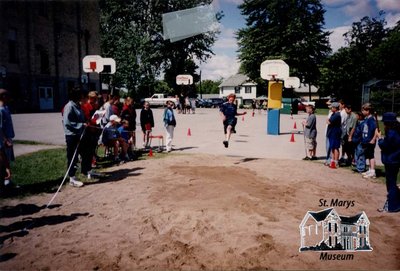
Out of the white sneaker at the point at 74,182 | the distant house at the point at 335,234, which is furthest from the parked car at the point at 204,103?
the distant house at the point at 335,234

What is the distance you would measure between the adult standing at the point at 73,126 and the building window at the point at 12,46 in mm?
26534

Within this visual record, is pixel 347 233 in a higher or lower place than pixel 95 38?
lower

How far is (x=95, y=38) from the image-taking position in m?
40.4

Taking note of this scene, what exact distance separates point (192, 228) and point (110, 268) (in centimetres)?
147

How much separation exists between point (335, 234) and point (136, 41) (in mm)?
43238

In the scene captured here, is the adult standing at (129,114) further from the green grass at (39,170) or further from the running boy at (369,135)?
the running boy at (369,135)

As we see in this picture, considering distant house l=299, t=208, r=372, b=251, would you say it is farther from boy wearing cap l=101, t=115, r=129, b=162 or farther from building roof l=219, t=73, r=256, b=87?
building roof l=219, t=73, r=256, b=87

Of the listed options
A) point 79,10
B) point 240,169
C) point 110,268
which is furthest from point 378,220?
point 79,10

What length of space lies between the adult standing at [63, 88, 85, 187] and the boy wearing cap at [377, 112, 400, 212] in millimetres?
6437

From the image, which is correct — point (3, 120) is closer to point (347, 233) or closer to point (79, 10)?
point (347, 233)

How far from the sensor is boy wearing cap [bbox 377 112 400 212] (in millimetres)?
5508

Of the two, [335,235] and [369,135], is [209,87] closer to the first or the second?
[369,135]

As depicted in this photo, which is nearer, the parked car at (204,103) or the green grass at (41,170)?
the green grass at (41,170)

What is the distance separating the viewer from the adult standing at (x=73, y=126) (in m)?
6.88
